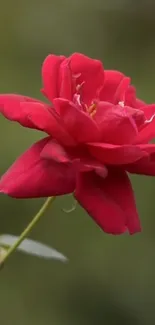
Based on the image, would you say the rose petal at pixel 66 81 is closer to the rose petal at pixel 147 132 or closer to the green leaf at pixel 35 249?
the rose petal at pixel 147 132

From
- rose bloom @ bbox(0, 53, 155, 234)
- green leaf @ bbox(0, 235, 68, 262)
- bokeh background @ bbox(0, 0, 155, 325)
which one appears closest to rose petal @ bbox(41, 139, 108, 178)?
rose bloom @ bbox(0, 53, 155, 234)

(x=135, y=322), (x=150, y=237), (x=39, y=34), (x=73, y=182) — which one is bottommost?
(x=135, y=322)

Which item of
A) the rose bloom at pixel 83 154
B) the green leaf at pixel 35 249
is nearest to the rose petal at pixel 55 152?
the rose bloom at pixel 83 154

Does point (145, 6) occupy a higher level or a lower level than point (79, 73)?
lower

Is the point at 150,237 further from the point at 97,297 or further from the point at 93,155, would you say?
the point at 93,155

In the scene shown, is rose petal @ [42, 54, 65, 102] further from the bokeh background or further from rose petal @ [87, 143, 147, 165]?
the bokeh background

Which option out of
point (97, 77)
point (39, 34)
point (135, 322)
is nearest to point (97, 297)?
point (135, 322)
